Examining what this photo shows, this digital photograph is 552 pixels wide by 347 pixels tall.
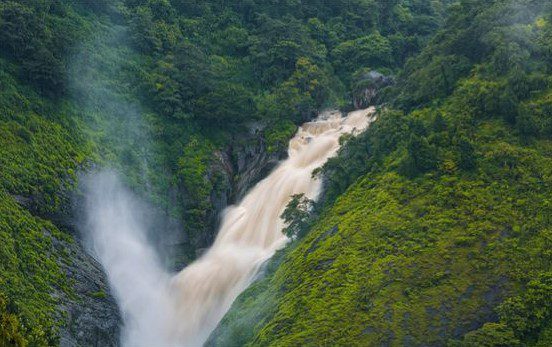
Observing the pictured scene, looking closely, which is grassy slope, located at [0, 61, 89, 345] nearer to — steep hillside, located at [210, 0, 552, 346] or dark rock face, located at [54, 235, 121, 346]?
dark rock face, located at [54, 235, 121, 346]

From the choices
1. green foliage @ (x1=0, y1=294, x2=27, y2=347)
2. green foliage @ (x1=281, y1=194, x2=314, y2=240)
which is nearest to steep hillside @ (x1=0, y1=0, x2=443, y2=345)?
green foliage @ (x1=0, y1=294, x2=27, y2=347)

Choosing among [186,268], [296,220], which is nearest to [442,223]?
[296,220]

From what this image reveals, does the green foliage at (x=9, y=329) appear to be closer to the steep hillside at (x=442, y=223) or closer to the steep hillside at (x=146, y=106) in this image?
the steep hillside at (x=146, y=106)

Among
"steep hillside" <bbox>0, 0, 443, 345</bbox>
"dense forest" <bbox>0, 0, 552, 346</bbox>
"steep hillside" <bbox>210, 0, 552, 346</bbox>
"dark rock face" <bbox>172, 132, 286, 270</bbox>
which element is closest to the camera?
"steep hillside" <bbox>210, 0, 552, 346</bbox>

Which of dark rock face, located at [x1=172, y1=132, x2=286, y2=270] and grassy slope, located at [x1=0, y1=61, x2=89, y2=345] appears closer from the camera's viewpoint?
grassy slope, located at [x1=0, y1=61, x2=89, y2=345]

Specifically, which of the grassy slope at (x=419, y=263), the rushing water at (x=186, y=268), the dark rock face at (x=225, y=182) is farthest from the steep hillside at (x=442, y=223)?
the dark rock face at (x=225, y=182)

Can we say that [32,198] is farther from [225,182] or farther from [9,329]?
[225,182]

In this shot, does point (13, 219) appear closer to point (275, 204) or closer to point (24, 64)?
point (24, 64)
